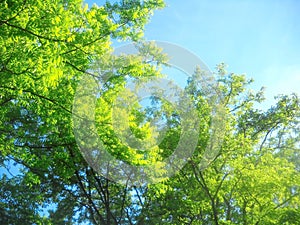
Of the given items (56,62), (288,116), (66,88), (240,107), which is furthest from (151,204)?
(56,62)

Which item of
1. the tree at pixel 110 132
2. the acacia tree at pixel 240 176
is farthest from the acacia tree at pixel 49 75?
the acacia tree at pixel 240 176

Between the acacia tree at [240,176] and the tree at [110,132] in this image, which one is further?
the acacia tree at [240,176]

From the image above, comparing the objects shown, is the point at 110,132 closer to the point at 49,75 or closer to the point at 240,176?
the point at 49,75

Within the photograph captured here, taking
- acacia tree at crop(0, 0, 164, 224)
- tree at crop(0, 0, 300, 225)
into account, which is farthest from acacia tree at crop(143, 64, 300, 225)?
acacia tree at crop(0, 0, 164, 224)

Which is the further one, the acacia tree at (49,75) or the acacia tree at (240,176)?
the acacia tree at (240,176)

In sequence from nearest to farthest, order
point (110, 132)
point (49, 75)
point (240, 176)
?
point (49, 75), point (110, 132), point (240, 176)

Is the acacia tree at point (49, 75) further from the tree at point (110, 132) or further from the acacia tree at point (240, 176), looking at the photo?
the acacia tree at point (240, 176)

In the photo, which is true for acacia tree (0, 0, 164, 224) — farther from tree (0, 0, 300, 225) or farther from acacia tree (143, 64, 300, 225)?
acacia tree (143, 64, 300, 225)

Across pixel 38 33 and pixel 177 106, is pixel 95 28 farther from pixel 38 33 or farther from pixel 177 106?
pixel 177 106

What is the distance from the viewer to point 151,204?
21.8m

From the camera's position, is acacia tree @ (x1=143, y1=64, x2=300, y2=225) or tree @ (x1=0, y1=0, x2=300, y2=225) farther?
acacia tree @ (x1=143, y1=64, x2=300, y2=225)

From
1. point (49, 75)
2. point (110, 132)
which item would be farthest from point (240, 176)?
point (49, 75)

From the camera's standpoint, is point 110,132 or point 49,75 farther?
point 110,132

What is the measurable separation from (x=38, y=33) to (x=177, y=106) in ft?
43.4
